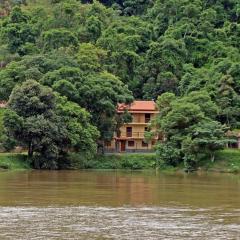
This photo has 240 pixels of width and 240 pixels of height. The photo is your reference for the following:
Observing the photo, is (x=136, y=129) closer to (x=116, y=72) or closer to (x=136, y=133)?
(x=136, y=133)

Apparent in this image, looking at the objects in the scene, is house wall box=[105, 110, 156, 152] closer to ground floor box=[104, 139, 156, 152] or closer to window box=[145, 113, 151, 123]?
ground floor box=[104, 139, 156, 152]

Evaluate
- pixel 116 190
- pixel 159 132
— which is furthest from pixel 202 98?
pixel 116 190

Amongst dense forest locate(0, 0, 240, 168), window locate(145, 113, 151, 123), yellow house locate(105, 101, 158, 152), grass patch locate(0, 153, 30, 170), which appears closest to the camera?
grass patch locate(0, 153, 30, 170)

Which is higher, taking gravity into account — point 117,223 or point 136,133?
point 136,133

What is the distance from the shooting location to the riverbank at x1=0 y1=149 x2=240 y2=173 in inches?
2894

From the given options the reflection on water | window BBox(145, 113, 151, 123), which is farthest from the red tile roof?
the reflection on water

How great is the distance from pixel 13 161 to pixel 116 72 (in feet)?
115

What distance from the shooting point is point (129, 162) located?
80.7 m

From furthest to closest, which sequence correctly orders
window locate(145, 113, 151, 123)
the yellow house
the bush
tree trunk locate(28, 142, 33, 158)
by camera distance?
1. window locate(145, 113, 151, 123)
2. the yellow house
3. the bush
4. tree trunk locate(28, 142, 33, 158)

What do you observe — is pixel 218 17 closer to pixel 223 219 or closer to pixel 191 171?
pixel 191 171

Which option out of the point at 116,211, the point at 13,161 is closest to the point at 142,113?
the point at 13,161

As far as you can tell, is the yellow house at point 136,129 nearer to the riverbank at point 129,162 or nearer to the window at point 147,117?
the window at point 147,117

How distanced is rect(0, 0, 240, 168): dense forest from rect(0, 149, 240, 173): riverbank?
1371mm

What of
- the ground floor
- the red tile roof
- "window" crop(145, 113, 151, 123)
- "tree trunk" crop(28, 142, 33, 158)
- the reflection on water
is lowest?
the reflection on water
